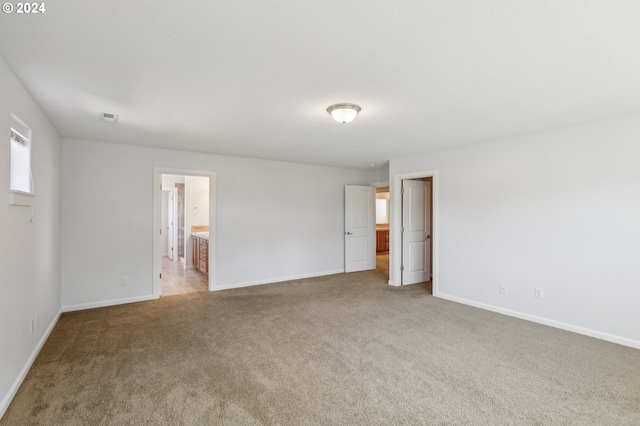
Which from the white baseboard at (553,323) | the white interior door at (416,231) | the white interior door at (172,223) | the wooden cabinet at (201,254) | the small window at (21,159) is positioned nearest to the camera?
the small window at (21,159)

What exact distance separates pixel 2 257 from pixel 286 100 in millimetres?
2318

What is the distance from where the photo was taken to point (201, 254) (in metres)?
6.80

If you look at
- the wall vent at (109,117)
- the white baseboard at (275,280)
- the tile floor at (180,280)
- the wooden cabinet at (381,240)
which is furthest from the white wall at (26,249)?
the wooden cabinet at (381,240)

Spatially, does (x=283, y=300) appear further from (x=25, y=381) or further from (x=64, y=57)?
(x=64, y=57)

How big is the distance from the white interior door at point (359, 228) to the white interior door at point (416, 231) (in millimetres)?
1433

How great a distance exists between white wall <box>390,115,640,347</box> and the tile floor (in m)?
4.17

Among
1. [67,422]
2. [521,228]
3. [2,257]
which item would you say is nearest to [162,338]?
[67,422]

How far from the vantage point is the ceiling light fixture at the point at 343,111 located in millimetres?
2912

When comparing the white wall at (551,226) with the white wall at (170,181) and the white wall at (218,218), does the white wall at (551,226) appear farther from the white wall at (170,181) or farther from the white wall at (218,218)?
the white wall at (170,181)

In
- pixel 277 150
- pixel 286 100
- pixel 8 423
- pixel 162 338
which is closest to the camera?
A: pixel 8 423

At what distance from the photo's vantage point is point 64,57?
205 cm

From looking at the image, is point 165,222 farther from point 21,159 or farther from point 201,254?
point 21,159

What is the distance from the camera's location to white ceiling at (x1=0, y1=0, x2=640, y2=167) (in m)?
1.61
